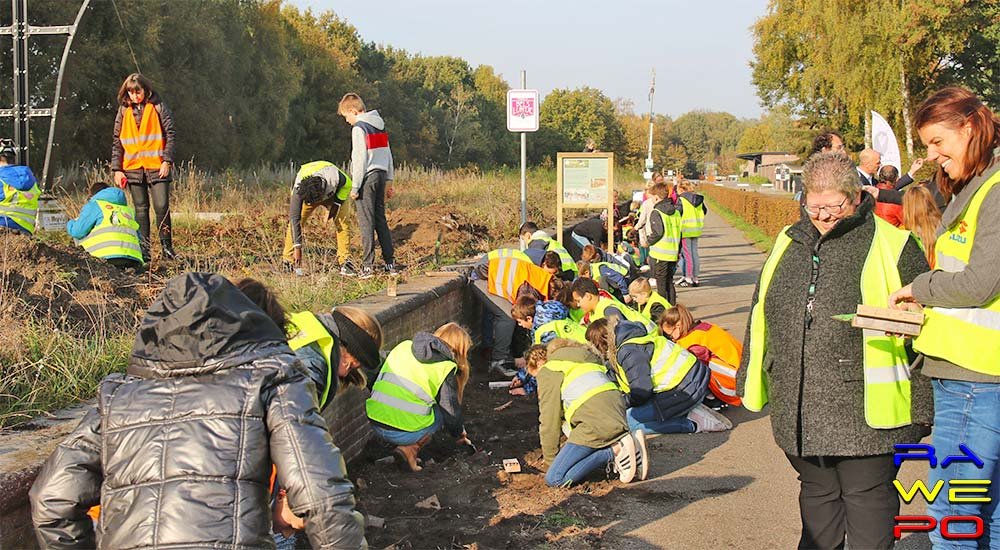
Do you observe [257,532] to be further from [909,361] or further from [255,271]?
[255,271]

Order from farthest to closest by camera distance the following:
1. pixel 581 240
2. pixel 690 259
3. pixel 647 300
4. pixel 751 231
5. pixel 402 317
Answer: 1. pixel 751 231
2. pixel 690 259
3. pixel 581 240
4. pixel 647 300
5. pixel 402 317

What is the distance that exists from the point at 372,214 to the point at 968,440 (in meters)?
7.46

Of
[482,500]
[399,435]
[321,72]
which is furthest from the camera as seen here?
[321,72]

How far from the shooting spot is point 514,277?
10.2m

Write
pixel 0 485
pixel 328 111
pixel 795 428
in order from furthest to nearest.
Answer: pixel 328 111 → pixel 795 428 → pixel 0 485

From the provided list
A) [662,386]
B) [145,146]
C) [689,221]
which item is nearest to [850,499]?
[662,386]

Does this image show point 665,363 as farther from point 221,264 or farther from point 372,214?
point 221,264

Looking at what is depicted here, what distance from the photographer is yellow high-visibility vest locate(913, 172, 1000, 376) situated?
3.49 metres

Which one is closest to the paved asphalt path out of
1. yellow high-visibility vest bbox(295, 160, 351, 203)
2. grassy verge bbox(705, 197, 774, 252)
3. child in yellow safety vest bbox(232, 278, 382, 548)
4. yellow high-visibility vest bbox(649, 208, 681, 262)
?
child in yellow safety vest bbox(232, 278, 382, 548)

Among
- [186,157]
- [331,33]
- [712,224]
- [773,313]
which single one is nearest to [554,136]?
[331,33]

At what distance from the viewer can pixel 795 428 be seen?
146 inches

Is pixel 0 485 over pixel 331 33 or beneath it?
beneath

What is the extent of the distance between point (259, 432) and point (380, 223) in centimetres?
775

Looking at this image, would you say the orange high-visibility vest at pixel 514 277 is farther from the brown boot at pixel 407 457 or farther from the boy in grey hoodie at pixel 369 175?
the brown boot at pixel 407 457
